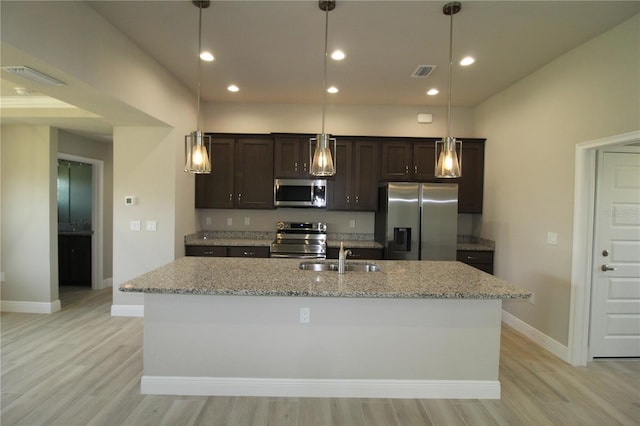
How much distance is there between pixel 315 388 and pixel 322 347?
1.01 ft

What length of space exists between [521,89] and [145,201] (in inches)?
191

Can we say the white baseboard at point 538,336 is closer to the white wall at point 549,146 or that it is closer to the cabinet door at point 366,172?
the white wall at point 549,146

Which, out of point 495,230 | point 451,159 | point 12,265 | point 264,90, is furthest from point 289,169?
point 12,265

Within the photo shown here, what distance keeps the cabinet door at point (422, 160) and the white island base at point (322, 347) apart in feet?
8.39

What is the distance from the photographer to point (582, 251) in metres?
2.98

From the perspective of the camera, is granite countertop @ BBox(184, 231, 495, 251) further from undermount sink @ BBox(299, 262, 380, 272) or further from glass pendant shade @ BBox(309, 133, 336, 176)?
glass pendant shade @ BBox(309, 133, 336, 176)

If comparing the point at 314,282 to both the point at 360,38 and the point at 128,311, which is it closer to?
the point at 360,38

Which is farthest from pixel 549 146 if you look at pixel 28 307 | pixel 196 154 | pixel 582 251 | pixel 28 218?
pixel 28 307

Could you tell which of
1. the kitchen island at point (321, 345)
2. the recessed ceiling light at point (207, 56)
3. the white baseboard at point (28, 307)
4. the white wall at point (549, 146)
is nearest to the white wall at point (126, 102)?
the recessed ceiling light at point (207, 56)

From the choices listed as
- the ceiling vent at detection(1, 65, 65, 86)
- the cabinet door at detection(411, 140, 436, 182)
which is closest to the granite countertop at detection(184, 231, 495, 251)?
the cabinet door at detection(411, 140, 436, 182)

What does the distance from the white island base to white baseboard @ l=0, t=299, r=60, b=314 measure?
2.80 m

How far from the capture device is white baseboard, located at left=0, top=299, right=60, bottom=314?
4.11m

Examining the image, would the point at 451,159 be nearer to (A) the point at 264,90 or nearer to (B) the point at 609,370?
(B) the point at 609,370

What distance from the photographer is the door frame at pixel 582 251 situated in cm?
297
